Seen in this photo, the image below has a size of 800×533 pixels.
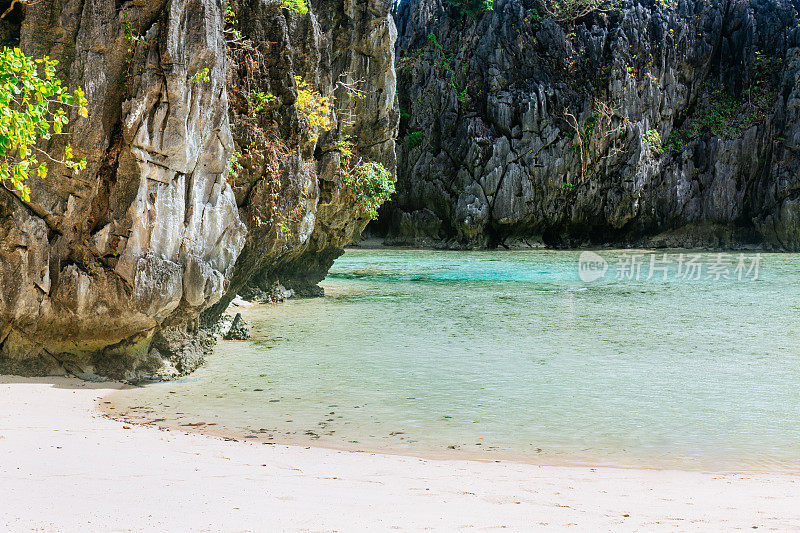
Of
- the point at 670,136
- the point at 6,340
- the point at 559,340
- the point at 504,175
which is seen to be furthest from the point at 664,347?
the point at 670,136

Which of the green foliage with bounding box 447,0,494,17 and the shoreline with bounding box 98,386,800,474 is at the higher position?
the green foliage with bounding box 447,0,494,17

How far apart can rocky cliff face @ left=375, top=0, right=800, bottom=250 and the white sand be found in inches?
1284

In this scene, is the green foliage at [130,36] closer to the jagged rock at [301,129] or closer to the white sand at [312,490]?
the jagged rock at [301,129]

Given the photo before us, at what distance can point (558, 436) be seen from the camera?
6.38 meters

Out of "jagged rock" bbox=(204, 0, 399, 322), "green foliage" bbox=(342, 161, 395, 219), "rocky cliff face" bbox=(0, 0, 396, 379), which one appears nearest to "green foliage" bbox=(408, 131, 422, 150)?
"jagged rock" bbox=(204, 0, 399, 322)

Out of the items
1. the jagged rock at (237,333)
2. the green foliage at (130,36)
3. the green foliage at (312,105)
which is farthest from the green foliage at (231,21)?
the jagged rock at (237,333)

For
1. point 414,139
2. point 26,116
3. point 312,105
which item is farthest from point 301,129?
point 414,139

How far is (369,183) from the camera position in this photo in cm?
1723

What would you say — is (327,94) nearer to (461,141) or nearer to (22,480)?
(22,480)

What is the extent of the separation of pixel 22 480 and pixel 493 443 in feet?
12.4

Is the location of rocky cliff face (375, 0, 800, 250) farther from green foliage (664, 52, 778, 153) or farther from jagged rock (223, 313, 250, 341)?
jagged rock (223, 313, 250, 341)

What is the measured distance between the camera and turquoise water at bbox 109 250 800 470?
6195mm

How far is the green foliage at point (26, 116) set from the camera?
5961mm

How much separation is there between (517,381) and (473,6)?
34.7 m
